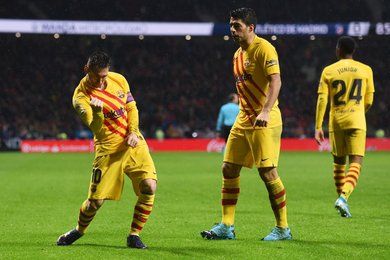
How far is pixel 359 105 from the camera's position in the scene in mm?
10453

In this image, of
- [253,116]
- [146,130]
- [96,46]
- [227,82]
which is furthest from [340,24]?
[253,116]

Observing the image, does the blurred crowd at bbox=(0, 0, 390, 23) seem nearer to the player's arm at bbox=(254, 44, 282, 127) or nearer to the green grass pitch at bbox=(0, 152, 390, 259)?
the green grass pitch at bbox=(0, 152, 390, 259)

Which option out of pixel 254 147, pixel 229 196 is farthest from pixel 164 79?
pixel 254 147

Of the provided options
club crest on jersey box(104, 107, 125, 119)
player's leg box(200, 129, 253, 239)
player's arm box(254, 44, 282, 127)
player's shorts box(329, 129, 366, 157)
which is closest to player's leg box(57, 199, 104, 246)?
club crest on jersey box(104, 107, 125, 119)

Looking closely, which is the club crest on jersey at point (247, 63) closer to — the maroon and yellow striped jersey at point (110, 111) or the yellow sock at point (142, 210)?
the maroon and yellow striped jersey at point (110, 111)

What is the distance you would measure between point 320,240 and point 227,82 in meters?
34.1

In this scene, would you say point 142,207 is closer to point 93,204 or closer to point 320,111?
point 93,204

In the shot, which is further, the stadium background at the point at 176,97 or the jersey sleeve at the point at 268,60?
the stadium background at the point at 176,97

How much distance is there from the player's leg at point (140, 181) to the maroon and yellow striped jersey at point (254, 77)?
3.72 feet

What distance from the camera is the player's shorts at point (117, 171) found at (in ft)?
24.6

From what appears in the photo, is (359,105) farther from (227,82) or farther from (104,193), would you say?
(227,82)

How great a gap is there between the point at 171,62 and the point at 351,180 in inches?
1324

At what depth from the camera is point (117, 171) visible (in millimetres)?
7559

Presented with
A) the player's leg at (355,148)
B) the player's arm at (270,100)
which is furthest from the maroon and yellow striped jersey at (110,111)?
the player's leg at (355,148)
